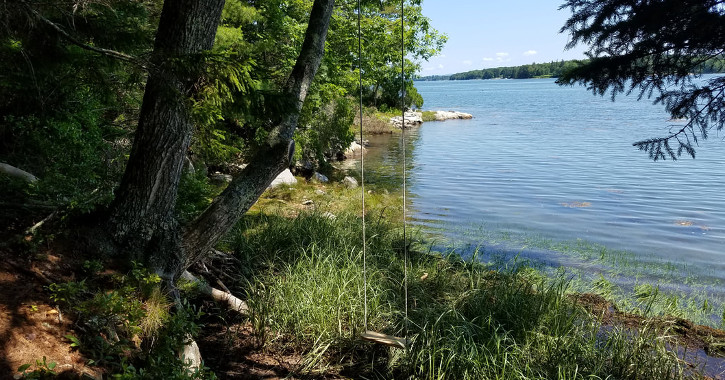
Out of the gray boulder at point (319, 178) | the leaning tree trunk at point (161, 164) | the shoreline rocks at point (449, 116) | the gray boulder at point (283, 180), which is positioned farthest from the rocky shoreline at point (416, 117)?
the leaning tree trunk at point (161, 164)

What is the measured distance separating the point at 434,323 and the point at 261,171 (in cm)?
215

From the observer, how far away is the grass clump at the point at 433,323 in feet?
13.3

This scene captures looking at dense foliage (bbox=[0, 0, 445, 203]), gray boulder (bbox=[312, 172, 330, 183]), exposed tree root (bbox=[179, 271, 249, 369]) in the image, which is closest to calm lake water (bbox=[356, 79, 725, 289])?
gray boulder (bbox=[312, 172, 330, 183])

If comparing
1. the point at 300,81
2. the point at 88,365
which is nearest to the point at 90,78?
the point at 300,81

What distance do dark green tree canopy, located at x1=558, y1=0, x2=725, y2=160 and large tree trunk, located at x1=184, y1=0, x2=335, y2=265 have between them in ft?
13.6

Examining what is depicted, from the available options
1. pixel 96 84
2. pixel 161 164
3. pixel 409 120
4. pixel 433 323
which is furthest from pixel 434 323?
pixel 409 120

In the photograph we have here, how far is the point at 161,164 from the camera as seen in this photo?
389 cm

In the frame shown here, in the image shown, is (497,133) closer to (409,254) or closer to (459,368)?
(409,254)

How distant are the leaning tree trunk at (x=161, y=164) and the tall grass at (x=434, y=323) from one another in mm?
1256

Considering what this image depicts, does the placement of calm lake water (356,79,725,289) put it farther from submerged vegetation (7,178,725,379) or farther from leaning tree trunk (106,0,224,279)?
leaning tree trunk (106,0,224,279)

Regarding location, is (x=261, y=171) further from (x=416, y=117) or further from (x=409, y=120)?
(x=416, y=117)

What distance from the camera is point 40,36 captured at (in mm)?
3984

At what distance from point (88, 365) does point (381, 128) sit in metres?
30.5

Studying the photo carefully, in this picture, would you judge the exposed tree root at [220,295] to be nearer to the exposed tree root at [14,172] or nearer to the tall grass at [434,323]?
the tall grass at [434,323]
